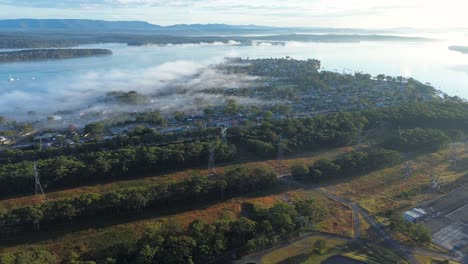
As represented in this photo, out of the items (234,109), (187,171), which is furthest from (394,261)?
(234,109)

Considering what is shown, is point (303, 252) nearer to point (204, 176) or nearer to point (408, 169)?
point (204, 176)

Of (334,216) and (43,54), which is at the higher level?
(43,54)

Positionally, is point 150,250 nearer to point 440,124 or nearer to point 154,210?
point 154,210

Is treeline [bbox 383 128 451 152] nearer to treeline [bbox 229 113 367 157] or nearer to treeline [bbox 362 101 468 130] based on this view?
treeline [bbox 229 113 367 157]

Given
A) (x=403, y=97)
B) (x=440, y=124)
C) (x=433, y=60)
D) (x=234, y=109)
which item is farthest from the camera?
(x=433, y=60)

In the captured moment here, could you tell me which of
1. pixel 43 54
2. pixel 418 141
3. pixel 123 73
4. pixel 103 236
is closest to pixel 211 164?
pixel 103 236

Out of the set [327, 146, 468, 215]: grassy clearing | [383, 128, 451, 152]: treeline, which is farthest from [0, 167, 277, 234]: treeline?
[383, 128, 451, 152]: treeline

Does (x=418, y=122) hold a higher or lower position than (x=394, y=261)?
higher
